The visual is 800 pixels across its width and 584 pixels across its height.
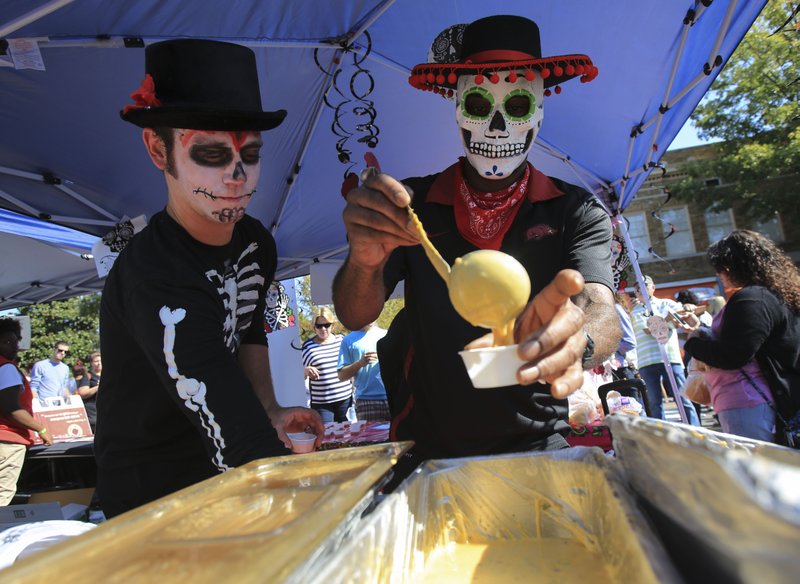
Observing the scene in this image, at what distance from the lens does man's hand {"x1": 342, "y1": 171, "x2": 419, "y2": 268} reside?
1259 mm

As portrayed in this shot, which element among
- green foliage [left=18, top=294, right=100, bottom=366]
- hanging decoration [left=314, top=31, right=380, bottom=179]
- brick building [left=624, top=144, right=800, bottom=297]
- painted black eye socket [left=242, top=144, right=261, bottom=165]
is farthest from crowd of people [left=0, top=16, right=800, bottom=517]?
green foliage [left=18, top=294, right=100, bottom=366]

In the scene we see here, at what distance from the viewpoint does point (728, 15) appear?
3572mm

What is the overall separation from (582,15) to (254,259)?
9.58 ft

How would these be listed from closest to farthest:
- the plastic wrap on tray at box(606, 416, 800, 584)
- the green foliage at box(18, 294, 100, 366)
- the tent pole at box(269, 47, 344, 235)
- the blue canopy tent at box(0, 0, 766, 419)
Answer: the plastic wrap on tray at box(606, 416, 800, 584)
the blue canopy tent at box(0, 0, 766, 419)
the tent pole at box(269, 47, 344, 235)
the green foliage at box(18, 294, 100, 366)

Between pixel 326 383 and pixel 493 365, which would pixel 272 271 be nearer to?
pixel 493 365

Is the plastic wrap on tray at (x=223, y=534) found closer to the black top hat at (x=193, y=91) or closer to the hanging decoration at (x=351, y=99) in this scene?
the black top hat at (x=193, y=91)

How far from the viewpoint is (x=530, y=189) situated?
5.94ft

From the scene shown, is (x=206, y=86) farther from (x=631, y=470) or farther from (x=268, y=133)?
(x=268, y=133)

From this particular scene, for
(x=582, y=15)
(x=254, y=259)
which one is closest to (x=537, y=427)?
(x=254, y=259)

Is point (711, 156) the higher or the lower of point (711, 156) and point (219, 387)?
the higher

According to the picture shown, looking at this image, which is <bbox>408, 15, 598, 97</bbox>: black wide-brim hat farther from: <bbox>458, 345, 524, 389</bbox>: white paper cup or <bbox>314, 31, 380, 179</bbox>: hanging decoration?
<bbox>314, 31, 380, 179</bbox>: hanging decoration

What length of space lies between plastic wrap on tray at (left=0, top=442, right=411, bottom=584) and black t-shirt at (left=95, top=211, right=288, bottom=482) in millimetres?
452

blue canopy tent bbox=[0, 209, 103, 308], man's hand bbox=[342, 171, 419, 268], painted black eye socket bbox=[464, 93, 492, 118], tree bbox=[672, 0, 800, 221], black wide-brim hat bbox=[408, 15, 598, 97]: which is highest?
tree bbox=[672, 0, 800, 221]

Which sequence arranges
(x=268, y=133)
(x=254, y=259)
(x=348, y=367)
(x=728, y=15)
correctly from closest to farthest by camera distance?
1. (x=254, y=259)
2. (x=728, y=15)
3. (x=268, y=133)
4. (x=348, y=367)
